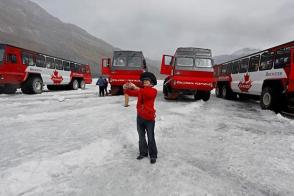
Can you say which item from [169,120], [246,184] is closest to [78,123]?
[169,120]

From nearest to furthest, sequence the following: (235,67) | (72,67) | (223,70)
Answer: (235,67) < (223,70) < (72,67)

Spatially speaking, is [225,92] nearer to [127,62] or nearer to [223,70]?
[223,70]

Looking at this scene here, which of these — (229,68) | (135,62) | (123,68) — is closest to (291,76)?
(229,68)

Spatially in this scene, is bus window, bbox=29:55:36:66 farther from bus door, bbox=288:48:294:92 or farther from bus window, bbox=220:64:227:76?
bus door, bbox=288:48:294:92

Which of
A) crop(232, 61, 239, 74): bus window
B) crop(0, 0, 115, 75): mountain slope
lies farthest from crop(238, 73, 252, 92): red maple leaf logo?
crop(0, 0, 115, 75): mountain slope

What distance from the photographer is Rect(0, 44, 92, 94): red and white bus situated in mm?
14672

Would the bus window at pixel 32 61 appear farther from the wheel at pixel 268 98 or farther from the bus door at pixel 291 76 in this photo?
the bus door at pixel 291 76

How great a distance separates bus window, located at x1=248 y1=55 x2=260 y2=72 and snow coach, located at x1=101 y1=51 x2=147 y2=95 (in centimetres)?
602

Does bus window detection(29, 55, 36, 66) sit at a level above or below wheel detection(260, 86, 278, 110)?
above

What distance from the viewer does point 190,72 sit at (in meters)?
12.8

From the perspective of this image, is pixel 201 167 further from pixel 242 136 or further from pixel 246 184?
pixel 242 136

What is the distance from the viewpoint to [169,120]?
7.61 meters

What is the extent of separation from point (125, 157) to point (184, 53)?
32.0 ft

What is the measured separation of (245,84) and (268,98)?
2.97 meters
